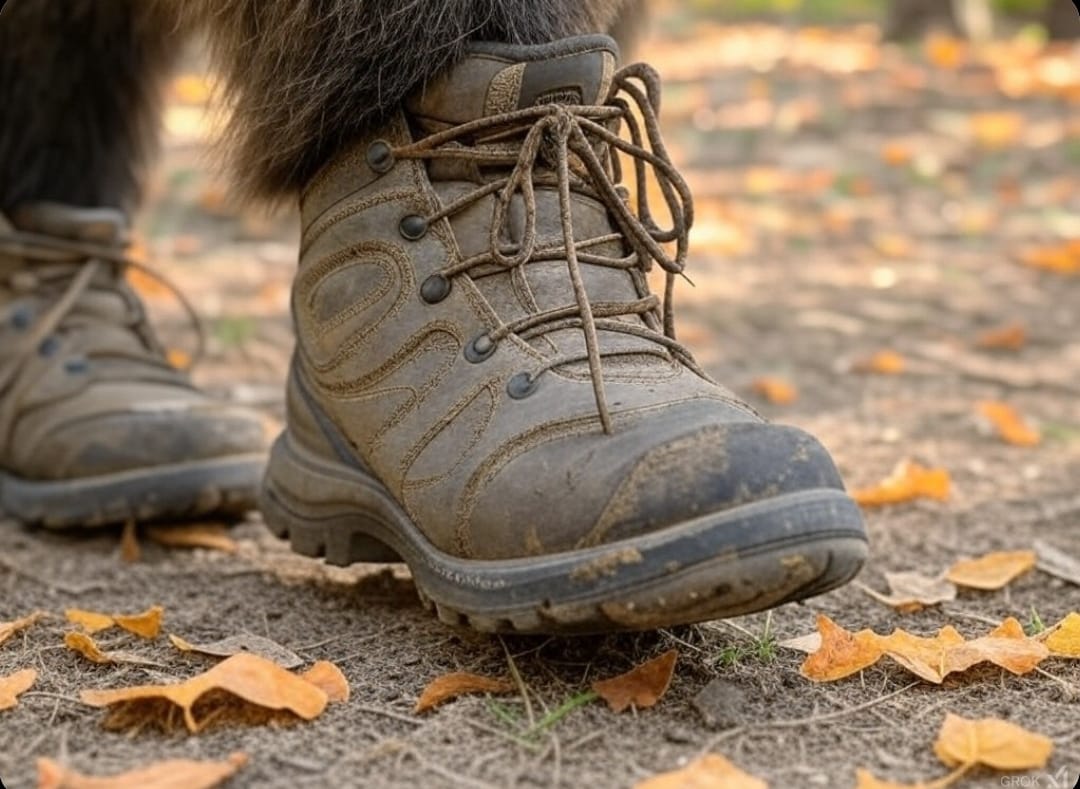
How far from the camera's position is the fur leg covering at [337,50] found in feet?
4.22

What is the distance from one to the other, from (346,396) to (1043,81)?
5144mm

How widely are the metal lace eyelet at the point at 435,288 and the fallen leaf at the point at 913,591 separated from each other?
56 centimetres

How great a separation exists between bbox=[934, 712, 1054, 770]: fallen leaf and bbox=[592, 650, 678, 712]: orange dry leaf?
227 mm

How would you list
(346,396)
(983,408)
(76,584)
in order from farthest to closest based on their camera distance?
1. (983,408)
2. (76,584)
3. (346,396)

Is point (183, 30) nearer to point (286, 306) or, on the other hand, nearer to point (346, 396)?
point (346, 396)

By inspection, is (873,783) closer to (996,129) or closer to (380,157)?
(380,157)

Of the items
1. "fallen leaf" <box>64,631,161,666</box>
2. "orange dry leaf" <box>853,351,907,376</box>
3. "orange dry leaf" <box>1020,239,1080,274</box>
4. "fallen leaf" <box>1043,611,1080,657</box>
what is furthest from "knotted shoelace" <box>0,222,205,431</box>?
"orange dry leaf" <box>1020,239,1080,274</box>

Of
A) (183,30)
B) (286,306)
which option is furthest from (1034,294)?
(183,30)

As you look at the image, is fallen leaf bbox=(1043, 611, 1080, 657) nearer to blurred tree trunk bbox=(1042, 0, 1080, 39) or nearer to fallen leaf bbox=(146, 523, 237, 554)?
fallen leaf bbox=(146, 523, 237, 554)

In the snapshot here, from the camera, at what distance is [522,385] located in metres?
1.20

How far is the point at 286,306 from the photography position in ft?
9.75

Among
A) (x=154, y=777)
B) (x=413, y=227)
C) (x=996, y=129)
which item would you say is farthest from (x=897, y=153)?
(x=154, y=777)

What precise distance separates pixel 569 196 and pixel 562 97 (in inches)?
3.7

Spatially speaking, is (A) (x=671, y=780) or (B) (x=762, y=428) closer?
(A) (x=671, y=780)
